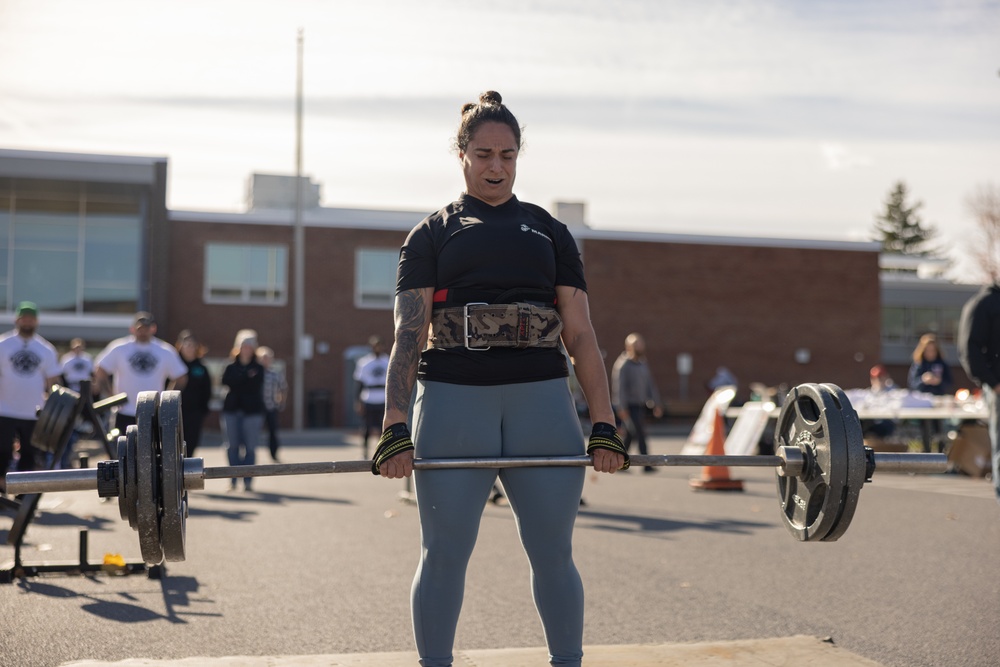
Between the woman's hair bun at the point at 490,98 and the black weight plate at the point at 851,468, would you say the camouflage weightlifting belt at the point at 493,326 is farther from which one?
the black weight plate at the point at 851,468

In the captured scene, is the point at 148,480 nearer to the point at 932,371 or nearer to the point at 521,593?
the point at 521,593

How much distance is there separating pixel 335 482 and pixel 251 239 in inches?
930

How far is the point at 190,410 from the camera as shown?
45.9 feet

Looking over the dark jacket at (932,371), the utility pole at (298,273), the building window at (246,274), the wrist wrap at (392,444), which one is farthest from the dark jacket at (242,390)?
the building window at (246,274)

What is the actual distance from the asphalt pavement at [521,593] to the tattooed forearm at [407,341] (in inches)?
63.2

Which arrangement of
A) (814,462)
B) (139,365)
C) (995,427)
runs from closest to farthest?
1. (814,462)
2. (995,427)
3. (139,365)

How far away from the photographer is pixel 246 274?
127 ft

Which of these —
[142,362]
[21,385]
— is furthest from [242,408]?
[21,385]

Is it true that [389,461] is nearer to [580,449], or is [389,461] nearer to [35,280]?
[580,449]

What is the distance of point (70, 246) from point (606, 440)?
117 ft

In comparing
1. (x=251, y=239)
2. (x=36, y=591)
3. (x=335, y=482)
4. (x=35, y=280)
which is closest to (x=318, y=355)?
(x=251, y=239)

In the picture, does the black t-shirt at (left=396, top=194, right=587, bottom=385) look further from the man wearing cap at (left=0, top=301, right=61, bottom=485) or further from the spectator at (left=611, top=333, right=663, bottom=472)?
the spectator at (left=611, top=333, right=663, bottom=472)

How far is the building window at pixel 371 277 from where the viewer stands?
1558 inches

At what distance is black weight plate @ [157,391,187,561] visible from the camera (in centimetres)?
412
